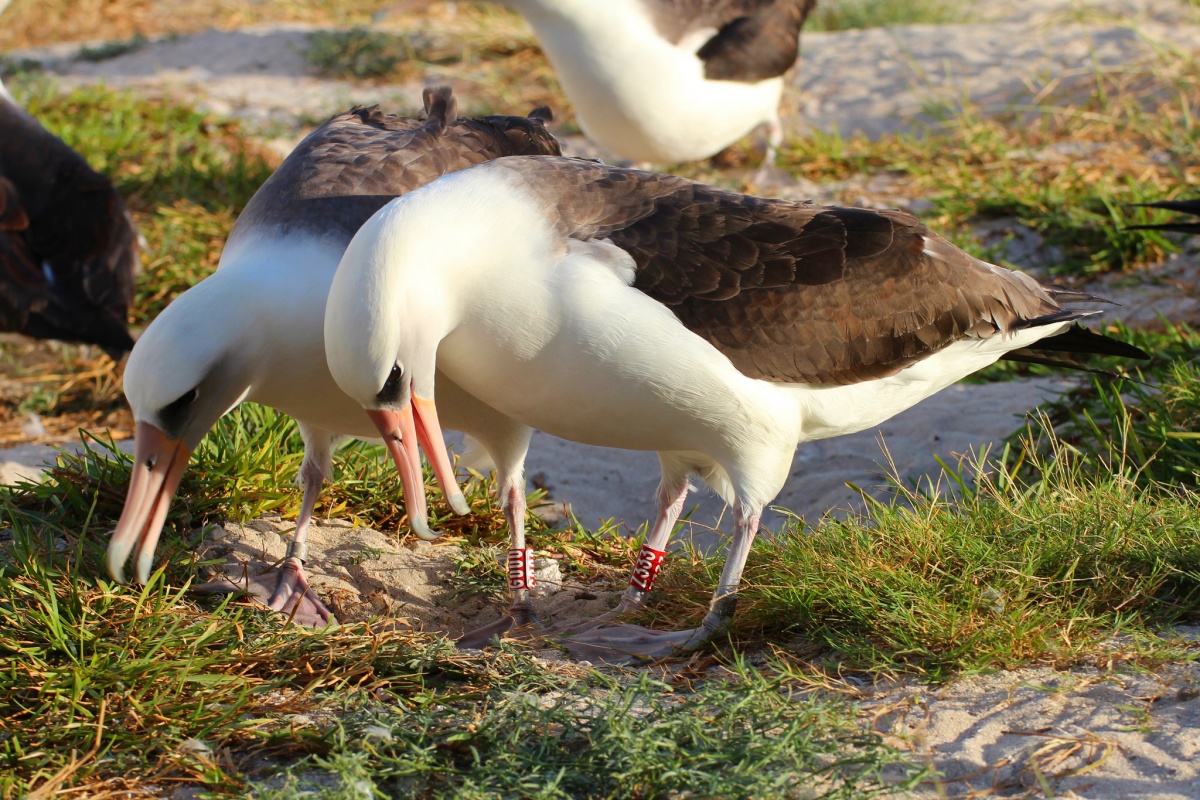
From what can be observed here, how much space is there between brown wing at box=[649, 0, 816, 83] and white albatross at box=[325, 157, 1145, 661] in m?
4.34

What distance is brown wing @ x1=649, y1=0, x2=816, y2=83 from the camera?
795 centimetres

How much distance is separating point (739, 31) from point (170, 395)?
591 cm

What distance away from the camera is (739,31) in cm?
829

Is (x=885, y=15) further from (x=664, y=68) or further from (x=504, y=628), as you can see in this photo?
(x=504, y=628)

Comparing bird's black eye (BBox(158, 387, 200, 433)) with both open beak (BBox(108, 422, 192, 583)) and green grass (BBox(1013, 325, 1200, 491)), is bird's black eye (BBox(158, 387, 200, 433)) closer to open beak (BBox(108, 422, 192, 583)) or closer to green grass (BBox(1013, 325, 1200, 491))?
open beak (BBox(108, 422, 192, 583))

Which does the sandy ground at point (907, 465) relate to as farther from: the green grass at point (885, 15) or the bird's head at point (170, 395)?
the bird's head at point (170, 395)

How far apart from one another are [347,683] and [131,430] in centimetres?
321

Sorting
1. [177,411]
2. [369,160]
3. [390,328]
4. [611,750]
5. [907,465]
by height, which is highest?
[369,160]

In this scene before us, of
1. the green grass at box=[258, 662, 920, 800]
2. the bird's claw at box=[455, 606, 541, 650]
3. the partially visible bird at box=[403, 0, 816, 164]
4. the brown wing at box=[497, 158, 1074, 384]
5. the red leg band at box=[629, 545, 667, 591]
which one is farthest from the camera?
the partially visible bird at box=[403, 0, 816, 164]

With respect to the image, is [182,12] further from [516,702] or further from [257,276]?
[516,702]

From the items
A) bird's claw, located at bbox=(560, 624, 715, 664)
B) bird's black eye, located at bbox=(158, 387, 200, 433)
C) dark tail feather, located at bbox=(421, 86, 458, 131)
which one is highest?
dark tail feather, located at bbox=(421, 86, 458, 131)

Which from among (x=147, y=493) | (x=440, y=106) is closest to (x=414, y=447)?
(x=147, y=493)

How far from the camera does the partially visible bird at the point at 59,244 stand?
6.22 meters

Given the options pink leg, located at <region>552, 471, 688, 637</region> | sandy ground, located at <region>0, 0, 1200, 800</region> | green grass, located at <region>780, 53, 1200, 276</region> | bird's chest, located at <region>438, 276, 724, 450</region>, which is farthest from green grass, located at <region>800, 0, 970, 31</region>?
bird's chest, located at <region>438, 276, 724, 450</region>
